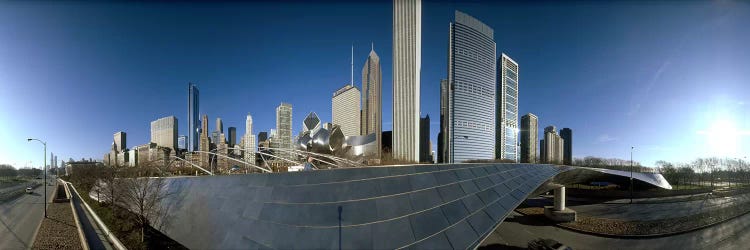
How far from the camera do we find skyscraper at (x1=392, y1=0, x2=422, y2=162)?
99.6 meters

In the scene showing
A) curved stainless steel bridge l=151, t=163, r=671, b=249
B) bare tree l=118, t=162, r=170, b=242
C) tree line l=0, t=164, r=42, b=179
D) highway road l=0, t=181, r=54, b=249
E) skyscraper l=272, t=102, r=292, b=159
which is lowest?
tree line l=0, t=164, r=42, b=179

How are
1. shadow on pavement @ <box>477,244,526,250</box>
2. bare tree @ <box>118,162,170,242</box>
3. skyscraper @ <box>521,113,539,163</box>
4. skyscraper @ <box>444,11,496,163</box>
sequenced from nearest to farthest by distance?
shadow on pavement @ <box>477,244,526,250</box> → bare tree @ <box>118,162,170,242</box> → skyscraper @ <box>444,11,496,163</box> → skyscraper @ <box>521,113,539,163</box>

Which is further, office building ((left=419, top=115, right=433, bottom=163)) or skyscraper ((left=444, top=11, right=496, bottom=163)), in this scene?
office building ((left=419, top=115, right=433, bottom=163))

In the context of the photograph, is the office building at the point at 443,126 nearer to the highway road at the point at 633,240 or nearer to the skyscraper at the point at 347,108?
the skyscraper at the point at 347,108

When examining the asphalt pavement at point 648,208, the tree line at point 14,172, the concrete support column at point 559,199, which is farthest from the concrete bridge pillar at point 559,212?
the tree line at point 14,172

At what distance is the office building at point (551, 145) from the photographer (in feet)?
327

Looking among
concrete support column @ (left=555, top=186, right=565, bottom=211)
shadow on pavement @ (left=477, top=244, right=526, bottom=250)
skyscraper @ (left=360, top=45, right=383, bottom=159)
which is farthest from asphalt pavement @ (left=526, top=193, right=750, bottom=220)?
skyscraper @ (left=360, top=45, right=383, bottom=159)

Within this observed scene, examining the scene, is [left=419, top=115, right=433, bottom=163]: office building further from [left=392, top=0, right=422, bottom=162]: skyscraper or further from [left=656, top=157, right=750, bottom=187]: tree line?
[left=656, top=157, right=750, bottom=187]: tree line

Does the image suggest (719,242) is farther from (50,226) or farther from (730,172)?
(730,172)

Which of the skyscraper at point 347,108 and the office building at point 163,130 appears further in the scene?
the skyscraper at point 347,108

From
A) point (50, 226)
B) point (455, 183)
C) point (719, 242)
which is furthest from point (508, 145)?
point (50, 226)

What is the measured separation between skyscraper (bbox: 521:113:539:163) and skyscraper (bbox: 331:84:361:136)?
3243 inches

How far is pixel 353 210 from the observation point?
898 cm

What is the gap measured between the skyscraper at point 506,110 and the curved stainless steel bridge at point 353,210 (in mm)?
96030
